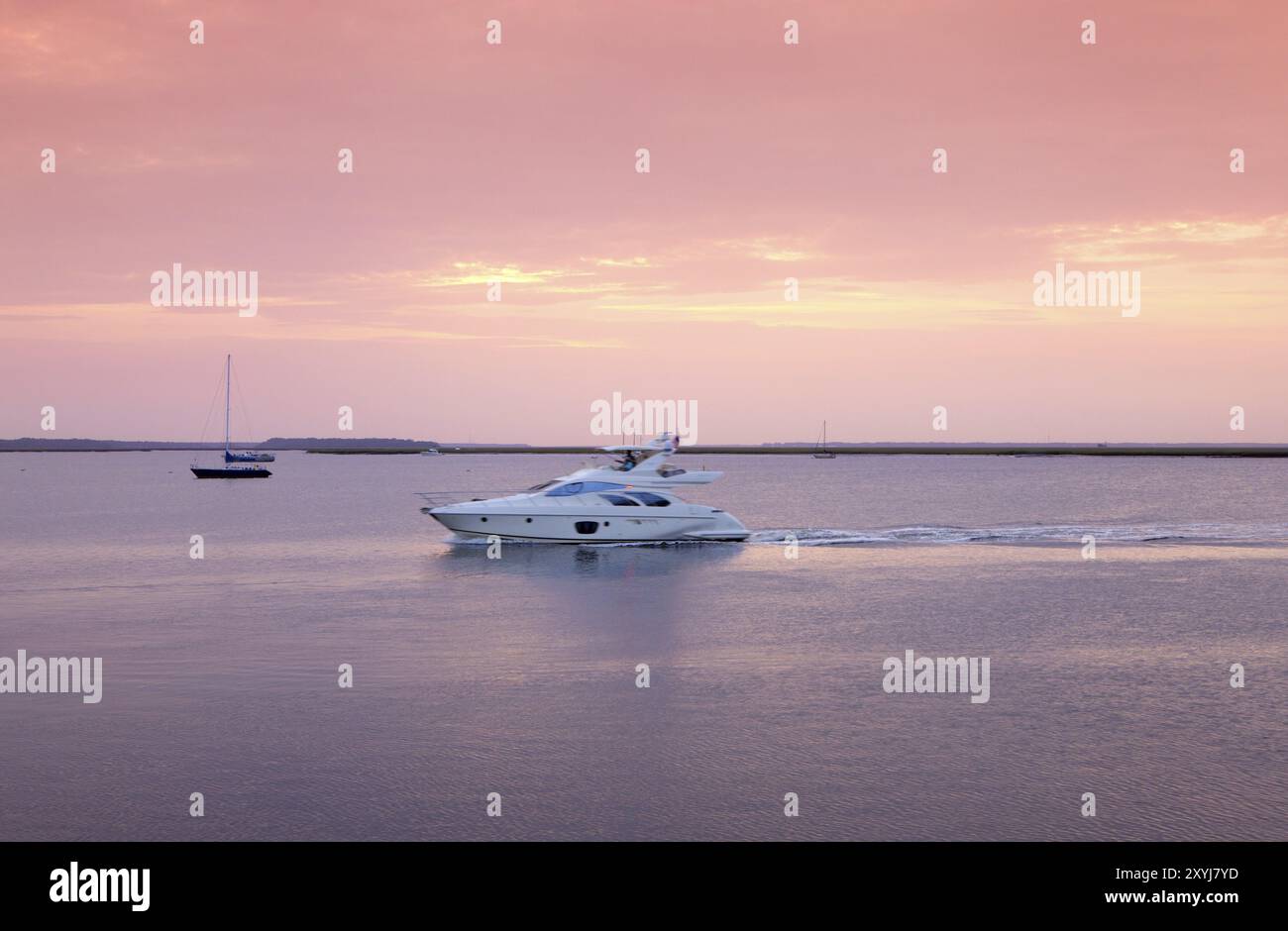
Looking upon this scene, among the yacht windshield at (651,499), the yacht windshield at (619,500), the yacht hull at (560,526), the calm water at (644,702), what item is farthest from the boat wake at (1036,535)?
the calm water at (644,702)

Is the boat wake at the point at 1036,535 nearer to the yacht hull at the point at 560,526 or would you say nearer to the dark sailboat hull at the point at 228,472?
the yacht hull at the point at 560,526

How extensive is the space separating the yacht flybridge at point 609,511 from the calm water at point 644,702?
4.50m

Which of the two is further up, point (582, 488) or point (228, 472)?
point (228, 472)

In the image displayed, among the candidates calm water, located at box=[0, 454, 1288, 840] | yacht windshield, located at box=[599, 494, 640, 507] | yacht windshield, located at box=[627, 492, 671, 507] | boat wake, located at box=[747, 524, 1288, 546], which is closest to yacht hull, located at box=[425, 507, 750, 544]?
yacht windshield, located at box=[599, 494, 640, 507]

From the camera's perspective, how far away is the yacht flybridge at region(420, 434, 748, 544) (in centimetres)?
3756

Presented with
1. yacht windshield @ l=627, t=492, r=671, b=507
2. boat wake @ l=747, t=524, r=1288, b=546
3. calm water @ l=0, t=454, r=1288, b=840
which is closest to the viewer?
calm water @ l=0, t=454, r=1288, b=840

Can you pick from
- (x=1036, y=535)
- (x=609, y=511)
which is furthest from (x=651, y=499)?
(x=1036, y=535)

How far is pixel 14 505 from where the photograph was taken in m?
73.6

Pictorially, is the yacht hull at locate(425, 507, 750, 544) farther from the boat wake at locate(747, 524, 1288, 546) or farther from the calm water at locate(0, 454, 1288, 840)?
the boat wake at locate(747, 524, 1288, 546)

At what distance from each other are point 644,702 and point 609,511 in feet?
78.9

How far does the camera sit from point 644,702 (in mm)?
14094

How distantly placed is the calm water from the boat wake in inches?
308

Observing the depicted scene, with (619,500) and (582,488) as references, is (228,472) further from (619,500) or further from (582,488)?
(619,500)
